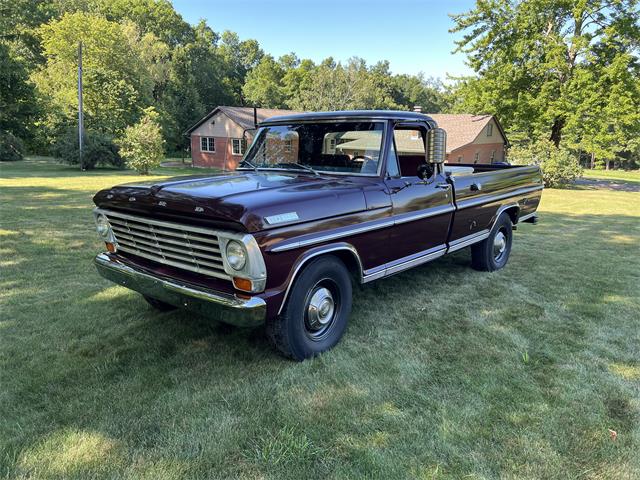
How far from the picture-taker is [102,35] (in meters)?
35.1

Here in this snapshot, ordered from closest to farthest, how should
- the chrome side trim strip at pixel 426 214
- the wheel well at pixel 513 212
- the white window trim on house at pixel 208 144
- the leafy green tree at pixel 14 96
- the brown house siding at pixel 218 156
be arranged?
the chrome side trim strip at pixel 426 214 < the wheel well at pixel 513 212 < the leafy green tree at pixel 14 96 < the brown house siding at pixel 218 156 < the white window trim on house at pixel 208 144

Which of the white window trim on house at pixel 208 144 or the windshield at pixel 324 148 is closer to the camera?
the windshield at pixel 324 148

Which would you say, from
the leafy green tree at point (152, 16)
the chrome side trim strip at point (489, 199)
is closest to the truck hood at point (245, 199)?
the chrome side trim strip at point (489, 199)

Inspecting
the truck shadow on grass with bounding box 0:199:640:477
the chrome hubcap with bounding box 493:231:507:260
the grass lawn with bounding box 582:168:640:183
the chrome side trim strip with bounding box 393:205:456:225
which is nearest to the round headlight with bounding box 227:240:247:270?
the truck shadow on grass with bounding box 0:199:640:477

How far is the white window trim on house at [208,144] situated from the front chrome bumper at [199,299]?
34.2m

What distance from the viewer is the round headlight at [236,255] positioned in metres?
2.97

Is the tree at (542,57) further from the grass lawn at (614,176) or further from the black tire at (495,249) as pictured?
the black tire at (495,249)

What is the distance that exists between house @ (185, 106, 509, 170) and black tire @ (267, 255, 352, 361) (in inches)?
1039

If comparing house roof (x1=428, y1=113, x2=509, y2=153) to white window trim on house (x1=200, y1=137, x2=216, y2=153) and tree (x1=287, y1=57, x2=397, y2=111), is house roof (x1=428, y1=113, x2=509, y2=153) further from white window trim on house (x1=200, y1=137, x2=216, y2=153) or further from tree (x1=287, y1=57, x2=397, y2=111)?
white window trim on house (x1=200, y1=137, x2=216, y2=153)

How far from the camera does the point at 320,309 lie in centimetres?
366

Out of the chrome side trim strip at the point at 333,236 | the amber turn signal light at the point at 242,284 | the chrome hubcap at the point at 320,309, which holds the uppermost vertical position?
the chrome side trim strip at the point at 333,236

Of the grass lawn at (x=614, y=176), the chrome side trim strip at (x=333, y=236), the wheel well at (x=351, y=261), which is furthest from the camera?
the grass lawn at (x=614, y=176)

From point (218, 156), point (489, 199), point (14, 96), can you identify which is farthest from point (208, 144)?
point (489, 199)

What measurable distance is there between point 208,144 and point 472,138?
2087 cm
